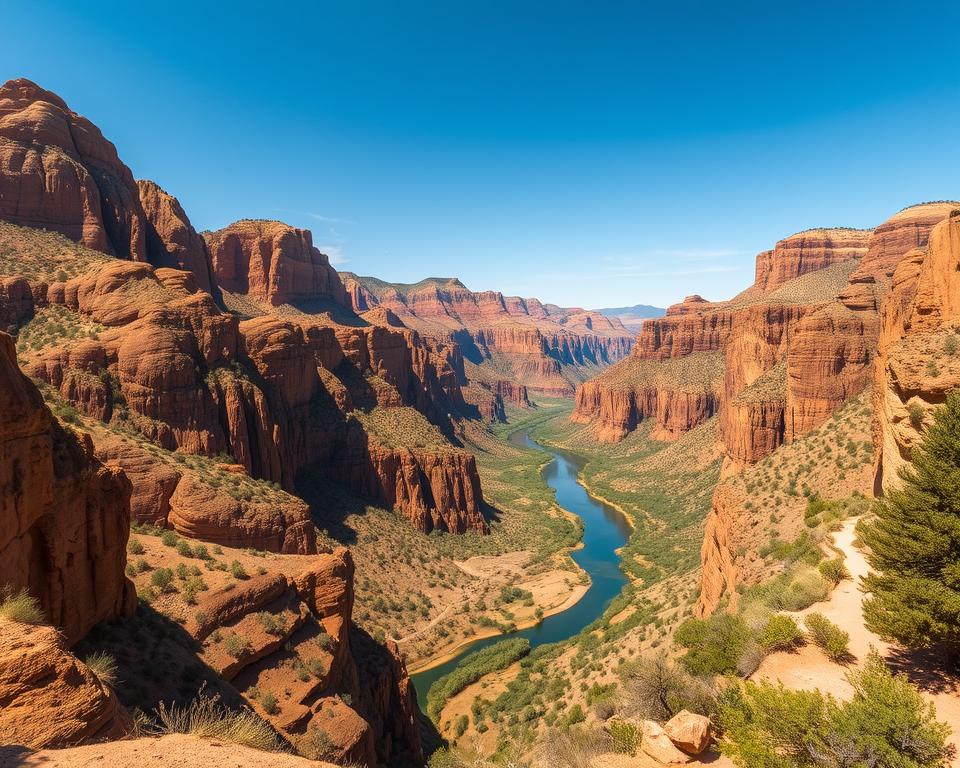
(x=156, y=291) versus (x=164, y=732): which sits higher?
(x=156, y=291)

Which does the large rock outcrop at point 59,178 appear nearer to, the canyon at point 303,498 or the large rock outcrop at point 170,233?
the canyon at point 303,498

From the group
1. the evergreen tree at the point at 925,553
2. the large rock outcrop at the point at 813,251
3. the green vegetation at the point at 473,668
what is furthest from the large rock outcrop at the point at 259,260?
the large rock outcrop at the point at 813,251

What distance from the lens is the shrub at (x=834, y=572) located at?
17.0 m

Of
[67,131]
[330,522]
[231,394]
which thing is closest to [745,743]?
[231,394]

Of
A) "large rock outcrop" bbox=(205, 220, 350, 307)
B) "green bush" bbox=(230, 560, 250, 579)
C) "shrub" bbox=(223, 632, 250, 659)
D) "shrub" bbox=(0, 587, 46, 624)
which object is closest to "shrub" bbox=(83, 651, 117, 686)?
"shrub" bbox=(0, 587, 46, 624)

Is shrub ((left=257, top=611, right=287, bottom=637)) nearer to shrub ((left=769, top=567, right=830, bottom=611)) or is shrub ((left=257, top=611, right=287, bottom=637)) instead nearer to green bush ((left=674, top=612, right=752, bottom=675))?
green bush ((left=674, top=612, right=752, bottom=675))

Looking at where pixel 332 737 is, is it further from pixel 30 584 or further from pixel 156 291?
pixel 156 291

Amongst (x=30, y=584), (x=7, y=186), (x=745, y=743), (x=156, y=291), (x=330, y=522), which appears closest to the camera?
(x=745, y=743)

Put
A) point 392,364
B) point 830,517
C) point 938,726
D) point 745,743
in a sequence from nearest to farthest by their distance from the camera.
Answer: point 938,726
point 745,743
point 830,517
point 392,364

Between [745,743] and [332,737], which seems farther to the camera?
[332,737]

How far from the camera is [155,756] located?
742 cm

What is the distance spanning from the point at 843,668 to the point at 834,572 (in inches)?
232

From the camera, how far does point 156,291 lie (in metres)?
36.1

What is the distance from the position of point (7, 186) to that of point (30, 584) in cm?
4924
